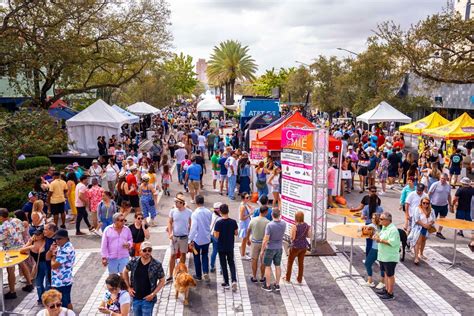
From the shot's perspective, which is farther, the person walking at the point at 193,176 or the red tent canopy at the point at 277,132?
the red tent canopy at the point at 277,132

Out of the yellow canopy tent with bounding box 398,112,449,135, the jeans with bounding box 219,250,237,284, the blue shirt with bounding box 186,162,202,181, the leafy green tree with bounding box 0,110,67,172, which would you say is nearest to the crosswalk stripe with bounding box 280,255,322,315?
the jeans with bounding box 219,250,237,284

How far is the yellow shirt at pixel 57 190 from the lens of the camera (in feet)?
36.2

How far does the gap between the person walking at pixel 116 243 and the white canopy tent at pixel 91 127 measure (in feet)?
52.8

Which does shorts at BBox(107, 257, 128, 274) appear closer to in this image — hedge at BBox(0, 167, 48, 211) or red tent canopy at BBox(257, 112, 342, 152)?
hedge at BBox(0, 167, 48, 211)

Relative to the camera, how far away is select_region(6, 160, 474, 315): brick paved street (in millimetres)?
7363

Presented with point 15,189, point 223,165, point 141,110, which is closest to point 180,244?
point 223,165

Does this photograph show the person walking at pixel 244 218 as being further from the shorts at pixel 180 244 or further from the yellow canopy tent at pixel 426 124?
the yellow canopy tent at pixel 426 124

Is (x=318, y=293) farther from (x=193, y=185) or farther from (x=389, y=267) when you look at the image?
(x=193, y=185)

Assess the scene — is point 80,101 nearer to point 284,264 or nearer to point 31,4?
point 31,4

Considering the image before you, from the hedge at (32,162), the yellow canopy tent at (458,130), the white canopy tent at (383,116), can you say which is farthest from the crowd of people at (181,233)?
the white canopy tent at (383,116)

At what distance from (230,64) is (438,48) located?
49551mm

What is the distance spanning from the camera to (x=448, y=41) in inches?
816

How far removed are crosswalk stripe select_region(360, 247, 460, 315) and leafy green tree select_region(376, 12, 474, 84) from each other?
15.1 m

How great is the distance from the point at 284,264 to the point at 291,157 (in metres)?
2.49
